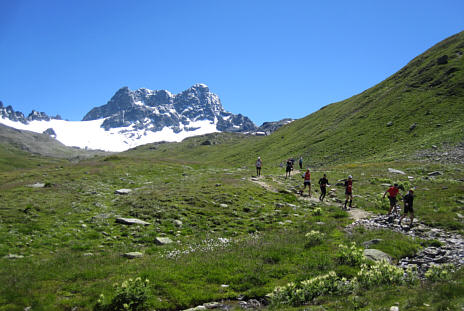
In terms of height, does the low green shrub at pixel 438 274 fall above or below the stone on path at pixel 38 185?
below

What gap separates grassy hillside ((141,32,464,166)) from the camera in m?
60.5

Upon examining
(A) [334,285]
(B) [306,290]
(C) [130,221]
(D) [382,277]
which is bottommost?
(B) [306,290]

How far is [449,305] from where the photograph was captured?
7.54 m

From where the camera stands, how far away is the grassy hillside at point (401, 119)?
6050cm

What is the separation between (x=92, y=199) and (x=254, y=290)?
21535mm

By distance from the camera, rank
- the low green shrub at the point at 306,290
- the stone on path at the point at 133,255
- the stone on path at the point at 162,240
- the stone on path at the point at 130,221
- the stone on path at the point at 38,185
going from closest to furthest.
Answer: the low green shrub at the point at 306,290 < the stone on path at the point at 133,255 < the stone on path at the point at 162,240 < the stone on path at the point at 130,221 < the stone on path at the point at 38,185

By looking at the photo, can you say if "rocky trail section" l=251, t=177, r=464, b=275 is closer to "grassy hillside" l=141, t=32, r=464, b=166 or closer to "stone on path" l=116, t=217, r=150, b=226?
"stone on path" l=116, t=217, r=150, b=226

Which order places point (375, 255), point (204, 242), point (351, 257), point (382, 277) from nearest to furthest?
point (382, 277) → point (351, 257) → point (375, 255) → point (204, 242)

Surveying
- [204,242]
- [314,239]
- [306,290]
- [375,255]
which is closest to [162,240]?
[204,242]

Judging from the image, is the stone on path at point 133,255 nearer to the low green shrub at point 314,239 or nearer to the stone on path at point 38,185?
the low green shrub at point 314,239

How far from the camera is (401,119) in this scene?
74.5m

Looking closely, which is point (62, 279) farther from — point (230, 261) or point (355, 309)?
point (355, 309)

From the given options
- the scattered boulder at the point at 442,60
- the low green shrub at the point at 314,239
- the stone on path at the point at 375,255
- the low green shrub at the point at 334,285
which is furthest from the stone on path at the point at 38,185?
the scattered boulder at the point at 442,60

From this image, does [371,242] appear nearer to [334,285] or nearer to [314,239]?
[314,239]
